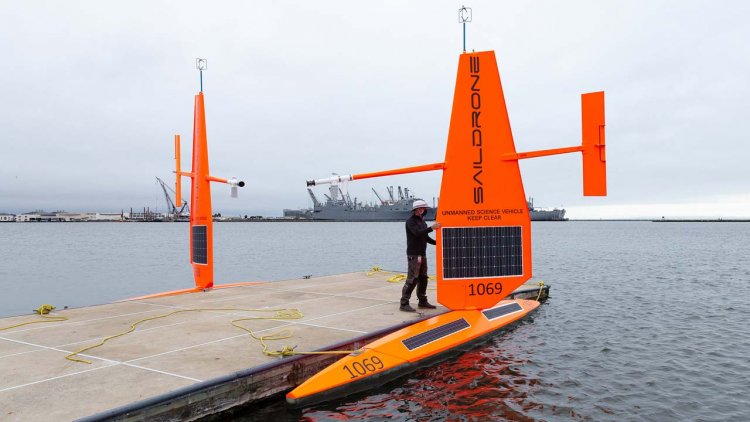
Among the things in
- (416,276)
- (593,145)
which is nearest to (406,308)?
(416,276)

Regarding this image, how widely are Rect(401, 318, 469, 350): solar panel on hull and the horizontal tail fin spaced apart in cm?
341

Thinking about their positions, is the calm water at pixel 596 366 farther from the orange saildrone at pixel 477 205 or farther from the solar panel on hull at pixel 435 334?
the orange saildrone at pixel 477 205

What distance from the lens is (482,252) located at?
31.9ft

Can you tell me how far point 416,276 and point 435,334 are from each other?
5.36 ft

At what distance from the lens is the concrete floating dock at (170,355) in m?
5.48

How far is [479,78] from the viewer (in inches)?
379

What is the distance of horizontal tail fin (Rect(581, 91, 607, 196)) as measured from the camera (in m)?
8.68

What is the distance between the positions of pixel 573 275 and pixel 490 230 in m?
20.9

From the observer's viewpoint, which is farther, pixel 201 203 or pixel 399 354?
pixel 201 203

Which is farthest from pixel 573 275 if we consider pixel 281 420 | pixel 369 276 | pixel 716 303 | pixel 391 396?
pixel 281 420

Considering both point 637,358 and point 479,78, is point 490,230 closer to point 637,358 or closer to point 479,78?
point 479,78

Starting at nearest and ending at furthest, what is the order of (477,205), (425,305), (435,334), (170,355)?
(170,355), (435,334), (477,205), (425,305)

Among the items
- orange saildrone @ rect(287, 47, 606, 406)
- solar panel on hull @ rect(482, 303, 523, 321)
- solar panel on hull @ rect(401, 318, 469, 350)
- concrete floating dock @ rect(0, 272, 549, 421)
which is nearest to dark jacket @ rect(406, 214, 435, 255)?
orange saildrone @ rect(287, 47, 606, 406)

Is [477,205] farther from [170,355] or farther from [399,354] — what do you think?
[170,355]
